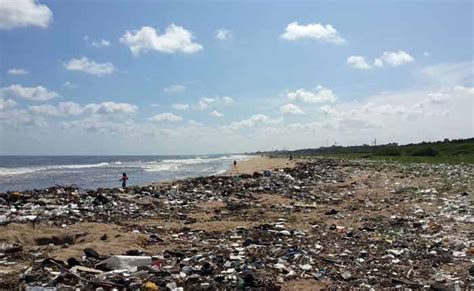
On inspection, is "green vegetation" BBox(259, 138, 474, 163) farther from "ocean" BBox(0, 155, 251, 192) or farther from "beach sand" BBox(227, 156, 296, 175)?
"ocean" BBox(0, 155, 251, 192)

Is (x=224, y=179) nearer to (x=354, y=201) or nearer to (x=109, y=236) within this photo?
(x=354, y=201)

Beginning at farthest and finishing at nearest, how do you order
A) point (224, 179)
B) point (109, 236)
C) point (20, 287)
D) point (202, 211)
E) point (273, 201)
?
1. point (224, 179)
2. point (273, 201)
3. point (202, 211)
4. point (109, 236)
5. point (20, 287)

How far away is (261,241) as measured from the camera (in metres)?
8.39

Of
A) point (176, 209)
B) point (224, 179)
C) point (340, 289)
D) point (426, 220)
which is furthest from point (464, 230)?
point (224, 179)

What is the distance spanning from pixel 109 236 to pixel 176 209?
4.91 m

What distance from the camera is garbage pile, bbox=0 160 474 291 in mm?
5980

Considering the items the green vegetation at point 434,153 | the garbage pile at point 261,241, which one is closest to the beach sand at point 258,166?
the green vegetation at point 434,153

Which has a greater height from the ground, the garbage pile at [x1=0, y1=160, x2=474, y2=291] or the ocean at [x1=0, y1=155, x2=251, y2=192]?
the garbage pile at [x1=0, y1=160, x2=474, y2=291]

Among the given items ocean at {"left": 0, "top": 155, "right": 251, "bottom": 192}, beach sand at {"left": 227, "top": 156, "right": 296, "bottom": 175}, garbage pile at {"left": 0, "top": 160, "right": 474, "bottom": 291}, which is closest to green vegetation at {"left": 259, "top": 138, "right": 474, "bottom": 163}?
beach sand at {"left": 227, "top": 156, "right": 296, "bottom": 175}

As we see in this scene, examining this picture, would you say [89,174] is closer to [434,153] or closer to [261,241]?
[261,241]

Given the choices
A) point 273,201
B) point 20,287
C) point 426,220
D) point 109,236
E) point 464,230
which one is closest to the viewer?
point 20,287

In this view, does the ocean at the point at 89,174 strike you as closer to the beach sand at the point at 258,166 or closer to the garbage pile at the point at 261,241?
the beach sand at the point at 258,166

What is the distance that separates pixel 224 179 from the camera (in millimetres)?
21859

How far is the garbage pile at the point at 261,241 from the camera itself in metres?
5.98
